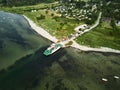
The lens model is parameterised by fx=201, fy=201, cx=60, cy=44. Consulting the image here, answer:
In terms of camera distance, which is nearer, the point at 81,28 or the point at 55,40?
the point at 55,40

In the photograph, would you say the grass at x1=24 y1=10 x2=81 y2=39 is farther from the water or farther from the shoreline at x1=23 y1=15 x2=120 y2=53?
the water

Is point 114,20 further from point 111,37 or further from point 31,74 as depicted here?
point 31,74

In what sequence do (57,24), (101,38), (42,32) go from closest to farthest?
(101,38) → (42,32) → (57,24)

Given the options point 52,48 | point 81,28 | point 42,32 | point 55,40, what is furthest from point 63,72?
point 81,28

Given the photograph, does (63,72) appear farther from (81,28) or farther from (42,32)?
(81,28)

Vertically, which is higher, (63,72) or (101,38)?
(63,72)

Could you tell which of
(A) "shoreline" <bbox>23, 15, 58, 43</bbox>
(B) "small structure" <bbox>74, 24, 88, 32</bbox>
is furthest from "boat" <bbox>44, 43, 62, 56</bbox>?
(B) "small structure" <bbox>74, 24, 88, 32</bbox>

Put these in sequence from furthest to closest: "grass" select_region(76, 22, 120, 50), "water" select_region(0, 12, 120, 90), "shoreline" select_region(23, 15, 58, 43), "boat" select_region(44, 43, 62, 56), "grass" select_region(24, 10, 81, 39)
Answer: "grass" select_region(24, 10, 81, 39), "shoreline" select_region(23, 15, 58, 43), "grass" select_region(76, 22, 120, 50), "boat" select_region(44, 43, 62, 56), "water" select_region(0, 12, 120, 90)

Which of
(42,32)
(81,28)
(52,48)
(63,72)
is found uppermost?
(52,48)
